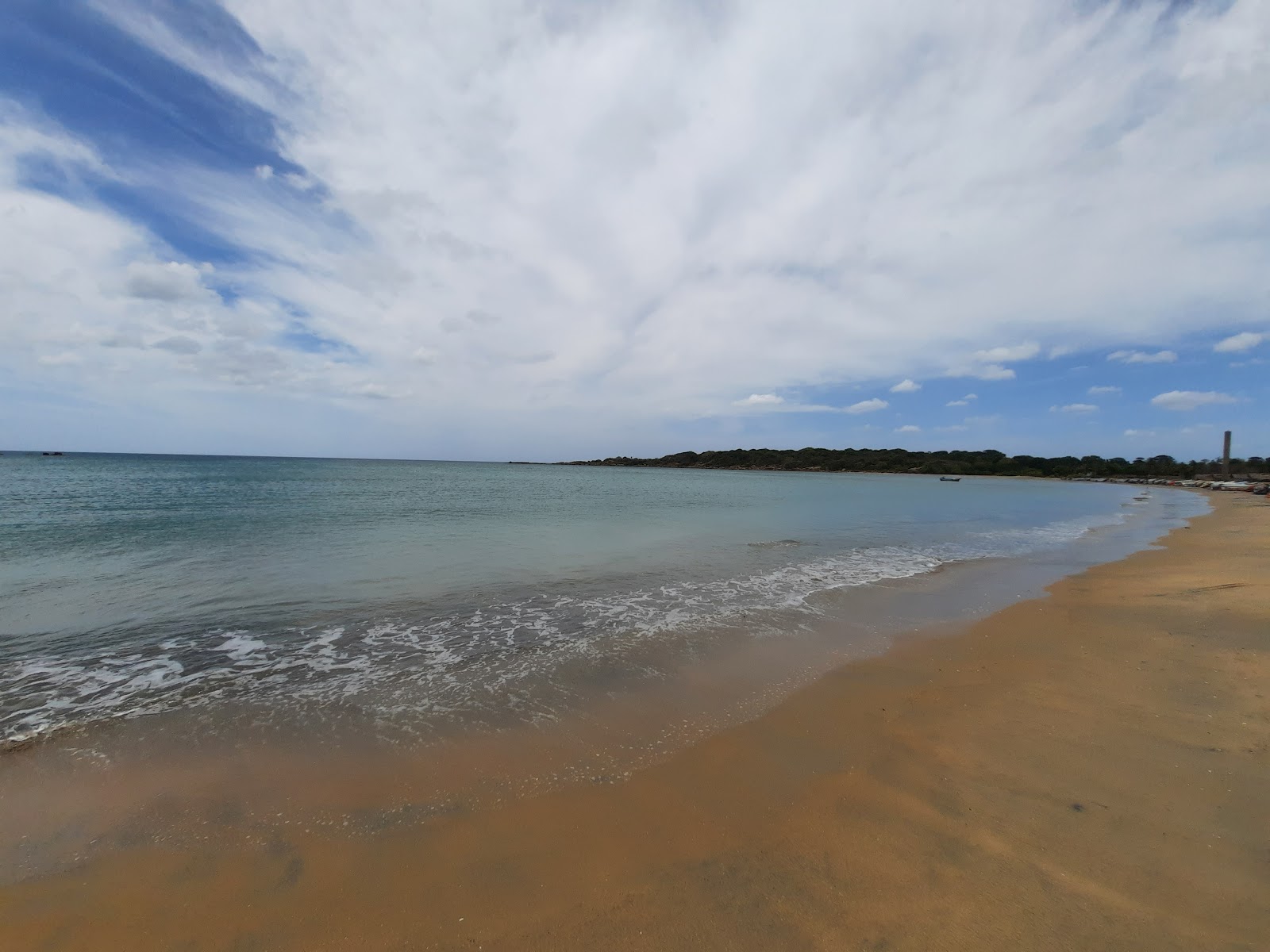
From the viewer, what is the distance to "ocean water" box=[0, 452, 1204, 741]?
6.06m

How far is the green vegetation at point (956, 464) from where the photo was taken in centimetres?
9939

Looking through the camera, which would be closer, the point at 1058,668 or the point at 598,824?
the point at 598,824

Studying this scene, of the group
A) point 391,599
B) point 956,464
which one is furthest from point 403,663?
point 956,464

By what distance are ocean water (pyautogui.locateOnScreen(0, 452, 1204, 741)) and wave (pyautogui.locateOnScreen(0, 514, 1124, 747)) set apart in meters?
0.04

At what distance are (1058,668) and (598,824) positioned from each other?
Answer: 6.17 meters

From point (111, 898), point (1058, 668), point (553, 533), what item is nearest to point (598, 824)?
point (111, 898)

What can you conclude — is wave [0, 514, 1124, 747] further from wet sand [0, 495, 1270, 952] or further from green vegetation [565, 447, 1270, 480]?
green vegetation [565, 447, 1270, 480]

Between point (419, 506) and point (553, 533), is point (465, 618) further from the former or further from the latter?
point (419, 506)

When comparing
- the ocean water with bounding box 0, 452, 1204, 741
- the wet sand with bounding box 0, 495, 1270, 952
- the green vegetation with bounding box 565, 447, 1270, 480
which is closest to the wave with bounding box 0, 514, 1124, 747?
the ocean water with bounding box 0, 452, 1204, 741

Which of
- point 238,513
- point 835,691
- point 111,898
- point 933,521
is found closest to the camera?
point 111,898

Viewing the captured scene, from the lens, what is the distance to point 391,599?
10.1m

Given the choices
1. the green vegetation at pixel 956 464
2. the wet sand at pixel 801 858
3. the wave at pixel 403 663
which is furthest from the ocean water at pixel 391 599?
the green vegetation at pixel 956 464

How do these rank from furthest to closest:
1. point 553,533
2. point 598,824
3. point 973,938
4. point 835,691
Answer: point 553,533
point 835,691
point 598,824
point 973,938

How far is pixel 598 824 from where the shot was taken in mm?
3711
